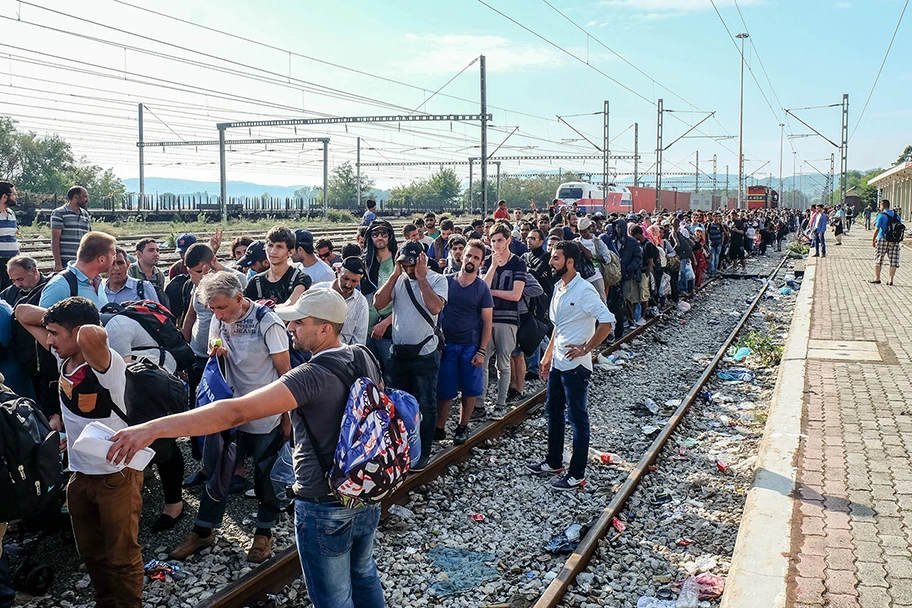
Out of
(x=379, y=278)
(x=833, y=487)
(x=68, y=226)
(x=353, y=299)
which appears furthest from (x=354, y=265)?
(x=68, y=226)

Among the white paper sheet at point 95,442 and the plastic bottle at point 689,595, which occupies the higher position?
the white paper sheet at point 95,442

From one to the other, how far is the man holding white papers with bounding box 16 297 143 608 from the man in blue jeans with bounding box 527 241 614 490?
3466mm

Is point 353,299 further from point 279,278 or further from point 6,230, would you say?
point 6,230

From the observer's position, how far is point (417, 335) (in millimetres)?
6574

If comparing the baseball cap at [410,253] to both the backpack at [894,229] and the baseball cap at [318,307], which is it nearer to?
the baseball cap at [318,307]

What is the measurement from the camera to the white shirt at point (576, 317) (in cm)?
623

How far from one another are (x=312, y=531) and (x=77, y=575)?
2483 mm

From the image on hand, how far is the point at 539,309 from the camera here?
9.00 metres

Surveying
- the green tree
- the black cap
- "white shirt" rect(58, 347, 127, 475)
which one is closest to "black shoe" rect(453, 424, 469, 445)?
the black cap

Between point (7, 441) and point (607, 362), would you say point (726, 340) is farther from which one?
point (7, 441)

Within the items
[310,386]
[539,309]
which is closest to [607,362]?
[539,309]

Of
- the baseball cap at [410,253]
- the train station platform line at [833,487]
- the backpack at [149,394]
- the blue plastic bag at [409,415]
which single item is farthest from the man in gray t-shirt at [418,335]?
the blue plastic bag at [409,415]

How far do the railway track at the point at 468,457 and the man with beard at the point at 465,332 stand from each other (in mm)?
504

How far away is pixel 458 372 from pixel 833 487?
3.31 m
